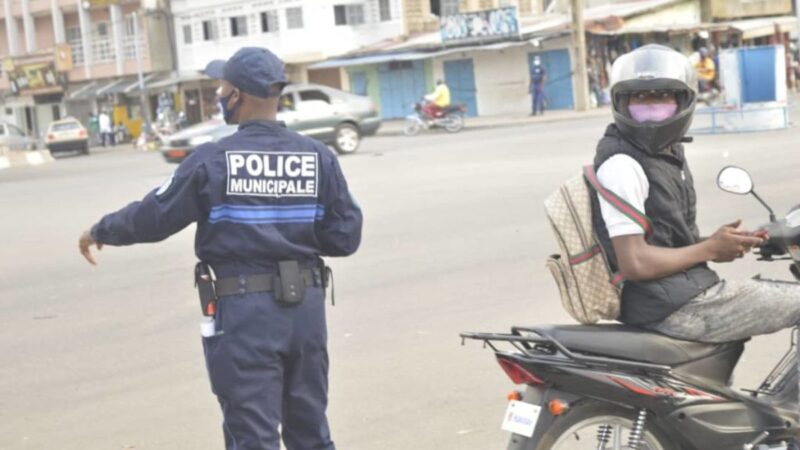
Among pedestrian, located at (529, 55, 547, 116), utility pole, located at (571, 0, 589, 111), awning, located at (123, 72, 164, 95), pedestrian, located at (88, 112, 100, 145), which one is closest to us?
utility pole, located at (571, 0, 589, 111)

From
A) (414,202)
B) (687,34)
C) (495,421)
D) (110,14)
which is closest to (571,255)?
(495,421)

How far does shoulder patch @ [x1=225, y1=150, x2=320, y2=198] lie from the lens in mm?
4430

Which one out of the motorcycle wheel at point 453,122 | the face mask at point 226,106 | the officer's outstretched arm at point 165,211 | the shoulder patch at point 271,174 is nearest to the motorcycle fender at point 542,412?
the shoulder patch at point 271,174

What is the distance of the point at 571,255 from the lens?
170 inches

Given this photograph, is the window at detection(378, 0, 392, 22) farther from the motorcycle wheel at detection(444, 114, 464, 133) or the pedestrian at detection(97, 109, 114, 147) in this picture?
the motorcycle wheel at detection(444, 114, 464, 133)

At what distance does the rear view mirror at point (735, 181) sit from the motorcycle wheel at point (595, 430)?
0.80 m

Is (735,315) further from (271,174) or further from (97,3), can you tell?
(97,3)

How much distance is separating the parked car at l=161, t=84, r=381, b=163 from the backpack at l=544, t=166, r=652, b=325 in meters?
24.2

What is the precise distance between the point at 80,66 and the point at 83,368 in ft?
190

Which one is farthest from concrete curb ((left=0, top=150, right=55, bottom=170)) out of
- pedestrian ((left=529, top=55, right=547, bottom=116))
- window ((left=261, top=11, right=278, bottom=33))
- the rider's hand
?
the rider's hand

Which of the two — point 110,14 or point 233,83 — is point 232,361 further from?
point 110,14

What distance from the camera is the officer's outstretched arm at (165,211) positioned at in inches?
176

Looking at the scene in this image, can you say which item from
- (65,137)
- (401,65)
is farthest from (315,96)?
(401,65)

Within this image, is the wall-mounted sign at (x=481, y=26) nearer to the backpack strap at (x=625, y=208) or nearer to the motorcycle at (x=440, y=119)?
the motorcycle at (x=440, y=119)
